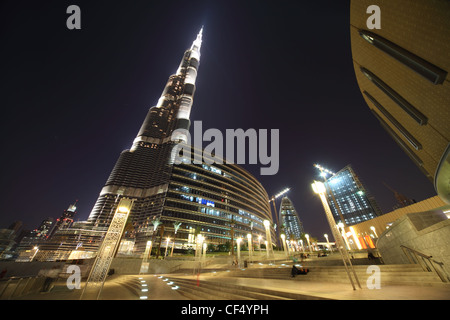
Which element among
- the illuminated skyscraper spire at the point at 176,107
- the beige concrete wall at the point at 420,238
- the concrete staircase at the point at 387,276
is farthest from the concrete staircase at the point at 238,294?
the illuminated skyscraper spire at the point at 176,107

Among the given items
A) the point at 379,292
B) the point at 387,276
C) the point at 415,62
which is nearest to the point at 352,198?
the point at 387,276

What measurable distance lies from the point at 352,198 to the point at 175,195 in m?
121

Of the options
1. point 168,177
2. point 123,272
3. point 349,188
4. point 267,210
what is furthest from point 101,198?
point 349,188

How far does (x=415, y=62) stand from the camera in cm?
785

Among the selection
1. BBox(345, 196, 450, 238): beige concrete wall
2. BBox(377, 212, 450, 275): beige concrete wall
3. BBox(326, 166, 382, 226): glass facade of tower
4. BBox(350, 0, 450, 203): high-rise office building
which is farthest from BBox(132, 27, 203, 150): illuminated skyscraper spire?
BBox(326, 166, 382, 226): glass facade of tower

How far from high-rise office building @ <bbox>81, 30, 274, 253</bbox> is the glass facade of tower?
187 feet

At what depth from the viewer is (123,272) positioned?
939 inches

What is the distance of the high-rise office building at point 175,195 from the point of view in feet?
190

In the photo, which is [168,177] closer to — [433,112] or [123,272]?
[123,272]

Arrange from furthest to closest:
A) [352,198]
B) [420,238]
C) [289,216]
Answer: [289,216], [352,198], [420,238]

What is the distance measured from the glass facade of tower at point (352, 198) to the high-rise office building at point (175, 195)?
187 ft

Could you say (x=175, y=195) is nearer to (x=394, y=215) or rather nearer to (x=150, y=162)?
(x=150, y=162)

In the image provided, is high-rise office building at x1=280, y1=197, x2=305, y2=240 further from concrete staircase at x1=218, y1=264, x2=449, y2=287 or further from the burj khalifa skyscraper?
concrete staircase at x1=218, y1=264, x2=449, y2=287

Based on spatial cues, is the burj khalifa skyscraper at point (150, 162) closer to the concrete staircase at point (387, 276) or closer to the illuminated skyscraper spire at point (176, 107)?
the illuminated skyscraper spire at point (176, 107)
